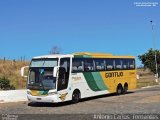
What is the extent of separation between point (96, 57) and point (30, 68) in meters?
5.71

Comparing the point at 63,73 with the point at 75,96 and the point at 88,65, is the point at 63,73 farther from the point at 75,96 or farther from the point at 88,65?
the point at 88,65

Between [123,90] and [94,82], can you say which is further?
[123,90]

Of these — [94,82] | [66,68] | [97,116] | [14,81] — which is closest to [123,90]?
[94,82]

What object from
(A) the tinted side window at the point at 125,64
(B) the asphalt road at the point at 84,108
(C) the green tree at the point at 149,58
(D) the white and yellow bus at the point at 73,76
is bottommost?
(B) the asphalt road at the point at 84,108

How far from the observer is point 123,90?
→ 3359 centimetres

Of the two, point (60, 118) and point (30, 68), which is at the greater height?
point (30, 68)

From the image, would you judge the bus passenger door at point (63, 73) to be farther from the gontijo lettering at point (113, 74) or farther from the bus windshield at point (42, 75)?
the gontijo lettering at point (113, 74)

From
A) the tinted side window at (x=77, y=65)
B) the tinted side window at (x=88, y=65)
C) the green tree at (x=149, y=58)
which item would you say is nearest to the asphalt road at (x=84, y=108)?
the tinted side window at (x=77, y=65)

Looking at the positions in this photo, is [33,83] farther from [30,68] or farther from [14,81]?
[14,81]

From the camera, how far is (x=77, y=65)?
2681 centimetres

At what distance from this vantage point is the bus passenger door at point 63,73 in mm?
24698

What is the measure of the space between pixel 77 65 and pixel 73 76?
1.02 m

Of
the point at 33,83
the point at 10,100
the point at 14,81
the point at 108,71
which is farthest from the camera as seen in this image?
the point at 14,81

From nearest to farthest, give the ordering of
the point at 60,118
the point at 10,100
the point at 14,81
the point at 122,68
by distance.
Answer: the point at 60,118, the point at 10,100, the point at 122,68, the point at 14,81
